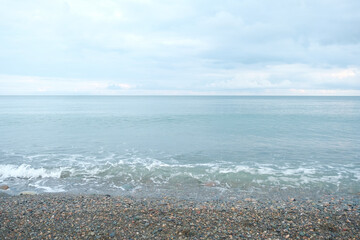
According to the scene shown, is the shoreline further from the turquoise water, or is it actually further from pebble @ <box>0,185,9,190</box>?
the turquoise water

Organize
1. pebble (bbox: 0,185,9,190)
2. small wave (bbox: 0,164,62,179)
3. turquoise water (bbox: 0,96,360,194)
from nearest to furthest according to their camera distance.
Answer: pebble (bbox: 0,185,9,190) < turquoise water (bbox: 0,96,360,194) < small wave (bbox: 0,164,62,179)

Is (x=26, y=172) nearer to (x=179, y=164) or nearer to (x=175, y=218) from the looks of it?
(x=179, y=164)

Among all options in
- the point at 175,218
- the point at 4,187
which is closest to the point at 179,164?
the point at 175,218

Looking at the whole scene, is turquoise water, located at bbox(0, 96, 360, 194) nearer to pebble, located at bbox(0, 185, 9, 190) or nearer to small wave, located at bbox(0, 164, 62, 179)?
small wave, located at bbox(0, 164, 62, 179)

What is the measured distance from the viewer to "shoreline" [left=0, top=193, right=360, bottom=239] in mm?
7218

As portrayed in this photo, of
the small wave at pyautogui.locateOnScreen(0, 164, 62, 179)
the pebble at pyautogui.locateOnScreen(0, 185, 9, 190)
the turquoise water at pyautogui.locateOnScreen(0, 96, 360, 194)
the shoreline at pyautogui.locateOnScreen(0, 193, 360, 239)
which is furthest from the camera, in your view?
the small wave at pyautogui.locateOnScreen(0, 164, 62, 179)

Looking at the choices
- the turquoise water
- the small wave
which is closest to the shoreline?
the turquoise water

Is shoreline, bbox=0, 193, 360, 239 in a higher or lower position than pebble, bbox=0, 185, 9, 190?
higher

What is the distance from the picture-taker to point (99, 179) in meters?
14.4

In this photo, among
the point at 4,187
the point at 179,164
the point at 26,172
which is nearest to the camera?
the point at 4,187

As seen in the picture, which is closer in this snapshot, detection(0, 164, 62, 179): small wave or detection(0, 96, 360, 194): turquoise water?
detection(0, 96, 360, 194): turquoise water

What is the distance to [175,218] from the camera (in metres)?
8.24

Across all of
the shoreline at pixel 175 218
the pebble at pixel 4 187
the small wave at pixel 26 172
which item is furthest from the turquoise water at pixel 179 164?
the shoreline at pixel 175 218

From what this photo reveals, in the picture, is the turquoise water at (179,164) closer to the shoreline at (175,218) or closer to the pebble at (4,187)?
the pebble at (4,187)
